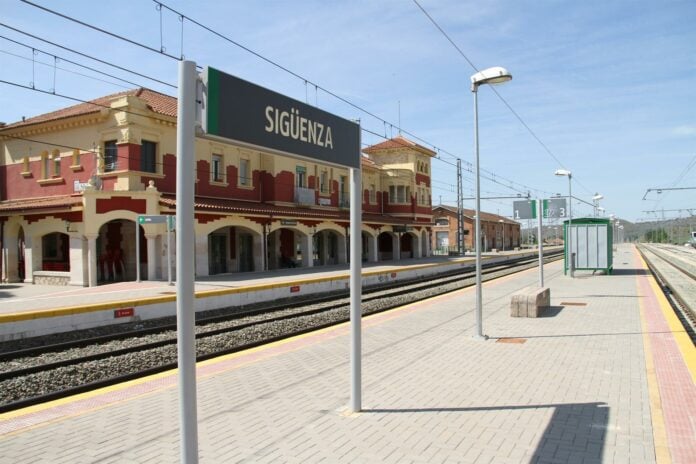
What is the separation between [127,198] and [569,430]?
67.0 feet

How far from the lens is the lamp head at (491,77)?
9102 mm

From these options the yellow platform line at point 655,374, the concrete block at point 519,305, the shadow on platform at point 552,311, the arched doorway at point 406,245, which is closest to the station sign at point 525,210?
the shadow on platform at point 552,311

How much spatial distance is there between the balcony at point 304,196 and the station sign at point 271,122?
26824 mm

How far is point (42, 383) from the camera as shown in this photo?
773 centimetres

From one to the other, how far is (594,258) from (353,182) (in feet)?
69.4

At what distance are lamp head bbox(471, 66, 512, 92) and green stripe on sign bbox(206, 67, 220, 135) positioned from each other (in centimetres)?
680

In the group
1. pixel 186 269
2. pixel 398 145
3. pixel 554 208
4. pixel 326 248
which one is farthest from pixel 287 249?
pixel 186 269

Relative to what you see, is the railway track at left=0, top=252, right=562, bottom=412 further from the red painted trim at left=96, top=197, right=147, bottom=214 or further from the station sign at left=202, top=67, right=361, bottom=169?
the red painted trim at left=96, top=197, right=147, bottom=214

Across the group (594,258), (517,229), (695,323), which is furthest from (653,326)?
(517,229)

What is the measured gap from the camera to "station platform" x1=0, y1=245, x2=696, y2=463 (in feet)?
14.5

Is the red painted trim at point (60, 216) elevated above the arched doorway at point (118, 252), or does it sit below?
above

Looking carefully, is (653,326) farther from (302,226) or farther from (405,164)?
(405,164)

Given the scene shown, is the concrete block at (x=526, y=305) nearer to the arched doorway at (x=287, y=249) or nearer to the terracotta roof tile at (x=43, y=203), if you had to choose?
the terracotta roof tile at (x=43, y=203)

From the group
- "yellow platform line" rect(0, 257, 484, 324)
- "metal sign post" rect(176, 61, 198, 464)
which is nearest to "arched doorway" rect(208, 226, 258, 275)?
"yellow platform line" rect(0, 257, 484, 324)
